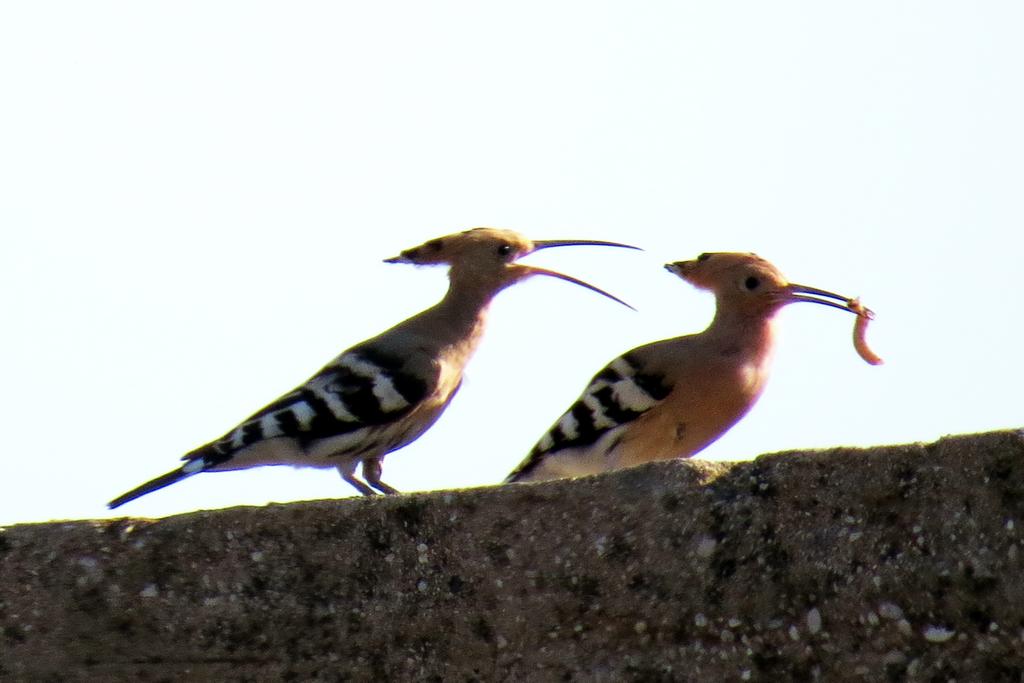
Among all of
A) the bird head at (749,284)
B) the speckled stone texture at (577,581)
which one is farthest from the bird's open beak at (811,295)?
the speckled stone texture at (577,581)

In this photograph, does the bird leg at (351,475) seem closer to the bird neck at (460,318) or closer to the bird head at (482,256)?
the bird neck at (460,318)

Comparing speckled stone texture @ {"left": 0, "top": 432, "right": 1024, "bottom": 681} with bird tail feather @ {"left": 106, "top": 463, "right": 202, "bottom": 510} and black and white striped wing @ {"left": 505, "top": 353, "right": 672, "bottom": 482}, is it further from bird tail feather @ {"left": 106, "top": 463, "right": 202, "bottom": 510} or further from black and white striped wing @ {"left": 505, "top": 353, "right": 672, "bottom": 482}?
black and white striped wing @ {"left": 505, "top": 353, "right": 672, "bottom": 482}

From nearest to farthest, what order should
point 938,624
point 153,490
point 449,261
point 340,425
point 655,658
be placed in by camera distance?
point 938,624 < point 655,658 < point 153,490 < point 340,425 < point 449,261

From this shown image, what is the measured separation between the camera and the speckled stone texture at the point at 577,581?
2117 millimetres

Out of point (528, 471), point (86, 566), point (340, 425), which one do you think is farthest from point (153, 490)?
point (86, 566)

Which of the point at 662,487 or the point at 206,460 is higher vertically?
the point at 206,460

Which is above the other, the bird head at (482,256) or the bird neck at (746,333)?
the bird head at (482,256)

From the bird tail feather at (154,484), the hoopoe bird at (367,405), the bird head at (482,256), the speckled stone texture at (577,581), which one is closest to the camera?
the speckled stone texture at (577,581)

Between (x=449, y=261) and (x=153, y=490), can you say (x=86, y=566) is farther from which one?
(x=449, y=261)

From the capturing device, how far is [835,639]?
2.13 m

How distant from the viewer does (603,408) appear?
196 inches

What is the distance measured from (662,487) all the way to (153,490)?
2440 millimetres

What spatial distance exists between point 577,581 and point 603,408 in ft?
8.81

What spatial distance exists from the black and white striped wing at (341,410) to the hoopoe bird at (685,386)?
18.7 inches
